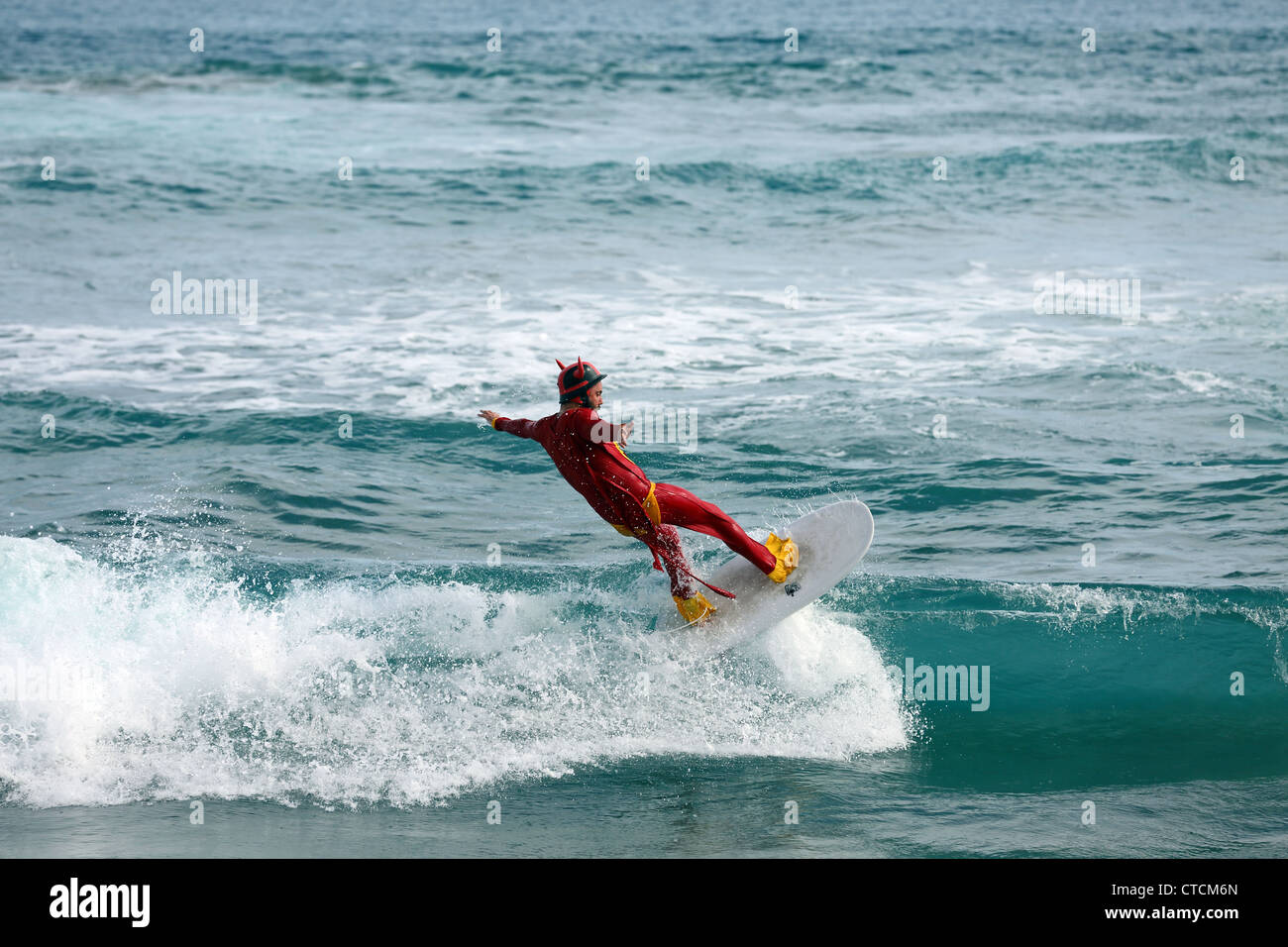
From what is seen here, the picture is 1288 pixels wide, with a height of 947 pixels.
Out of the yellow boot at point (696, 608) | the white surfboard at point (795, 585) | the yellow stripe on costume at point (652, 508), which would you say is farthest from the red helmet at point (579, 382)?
the white surfboard at point (795, 585)

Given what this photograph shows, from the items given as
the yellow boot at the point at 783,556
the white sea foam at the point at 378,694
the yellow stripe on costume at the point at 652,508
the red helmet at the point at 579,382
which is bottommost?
the white sea foam at the point at 378,694

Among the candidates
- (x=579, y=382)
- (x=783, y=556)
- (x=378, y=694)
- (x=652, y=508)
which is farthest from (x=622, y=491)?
(x=378, y=694)

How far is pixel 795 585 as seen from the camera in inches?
343

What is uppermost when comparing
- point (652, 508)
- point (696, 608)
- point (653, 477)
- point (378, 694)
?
point (652, 508)

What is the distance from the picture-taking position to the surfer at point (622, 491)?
25.9 ft

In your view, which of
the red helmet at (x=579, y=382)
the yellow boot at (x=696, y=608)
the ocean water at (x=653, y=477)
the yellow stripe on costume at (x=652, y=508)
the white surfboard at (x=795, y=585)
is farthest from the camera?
the yellow boot at (x=696, y=608)

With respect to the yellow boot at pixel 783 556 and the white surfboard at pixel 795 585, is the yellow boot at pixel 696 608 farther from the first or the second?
the yellow boot at pixel 783 556

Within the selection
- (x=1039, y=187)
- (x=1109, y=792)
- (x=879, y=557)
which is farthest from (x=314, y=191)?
(x=1109, y=792)

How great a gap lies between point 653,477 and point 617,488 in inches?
191

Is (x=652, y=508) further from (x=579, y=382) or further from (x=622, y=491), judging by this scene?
(x=579, y=382)

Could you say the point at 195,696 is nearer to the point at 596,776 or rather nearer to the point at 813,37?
the point at 596,776

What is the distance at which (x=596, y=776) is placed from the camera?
7.59 m

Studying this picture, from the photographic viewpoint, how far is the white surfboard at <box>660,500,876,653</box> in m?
8.63
